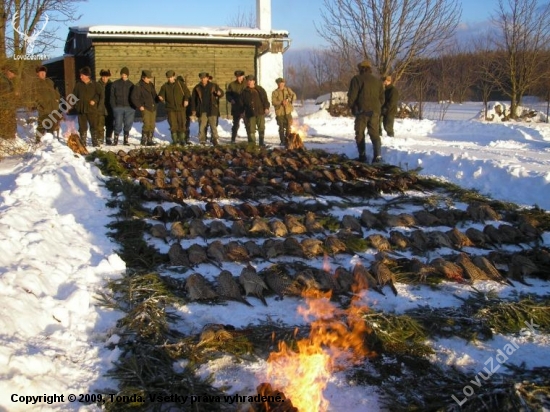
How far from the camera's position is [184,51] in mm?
22781

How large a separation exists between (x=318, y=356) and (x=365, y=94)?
8.97m

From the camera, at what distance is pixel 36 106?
1288cm

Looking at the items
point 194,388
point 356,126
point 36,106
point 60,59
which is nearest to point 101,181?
point 36,106

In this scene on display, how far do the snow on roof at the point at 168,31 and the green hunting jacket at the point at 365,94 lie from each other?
12.5 meters

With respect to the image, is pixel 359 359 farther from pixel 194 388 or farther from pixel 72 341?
pixel 72 341

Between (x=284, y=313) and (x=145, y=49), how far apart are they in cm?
2001

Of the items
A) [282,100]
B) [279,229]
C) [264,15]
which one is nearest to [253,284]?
[279,229]

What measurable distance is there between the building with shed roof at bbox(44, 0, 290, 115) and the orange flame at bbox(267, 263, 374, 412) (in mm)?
19401

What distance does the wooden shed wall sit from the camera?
2164 cm

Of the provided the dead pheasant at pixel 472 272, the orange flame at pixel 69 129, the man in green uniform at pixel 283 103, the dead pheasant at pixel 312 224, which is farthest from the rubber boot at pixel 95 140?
the dead pheasant at pixel 472 272

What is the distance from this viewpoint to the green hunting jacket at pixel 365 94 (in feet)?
38.5

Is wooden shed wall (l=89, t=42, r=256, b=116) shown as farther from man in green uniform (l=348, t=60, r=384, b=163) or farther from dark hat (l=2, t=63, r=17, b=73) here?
man in green uniform (l=348, t=60, r=384, b=163)

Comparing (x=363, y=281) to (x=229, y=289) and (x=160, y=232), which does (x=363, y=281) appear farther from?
(x=160, y=232)

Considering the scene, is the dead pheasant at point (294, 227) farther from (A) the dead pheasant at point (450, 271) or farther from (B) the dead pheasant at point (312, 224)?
(A) the dead pheasant at point (450, 271)
